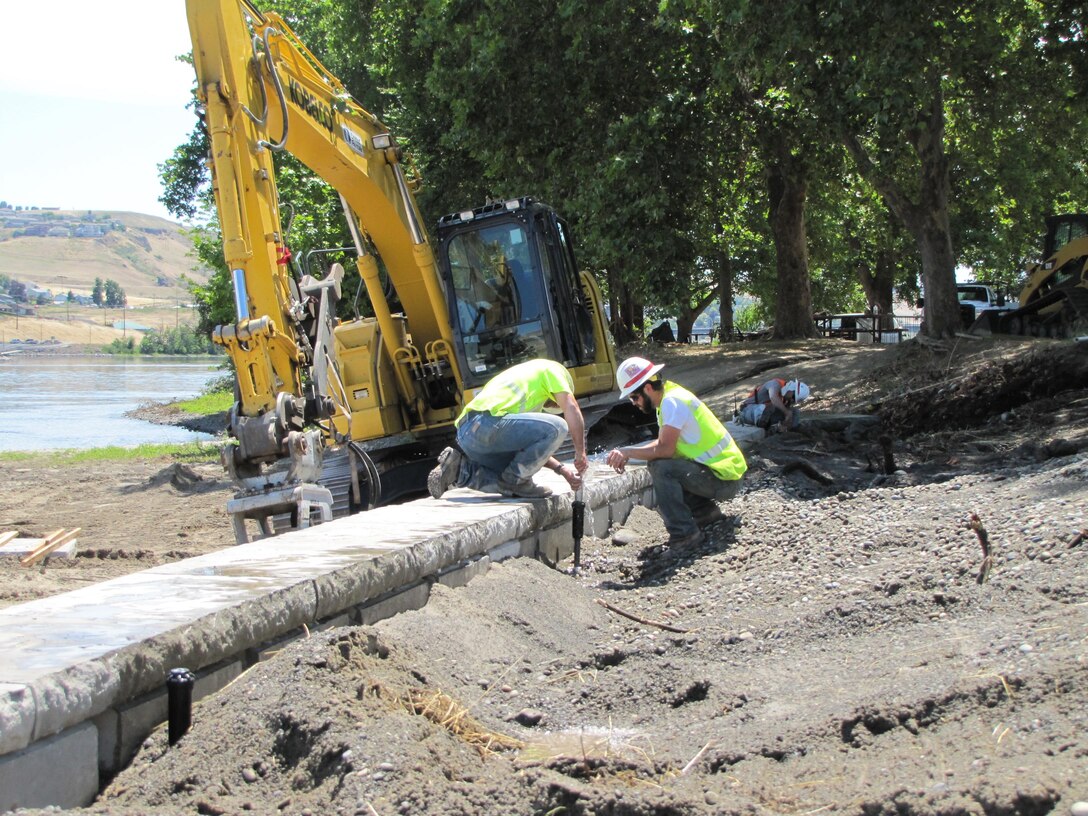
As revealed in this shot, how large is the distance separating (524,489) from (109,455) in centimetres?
1865

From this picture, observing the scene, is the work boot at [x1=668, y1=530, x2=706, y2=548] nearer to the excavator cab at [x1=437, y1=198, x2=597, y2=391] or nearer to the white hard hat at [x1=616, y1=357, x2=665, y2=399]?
the white hard hat at [x1=616, y1=357, x2=665, y2=399]

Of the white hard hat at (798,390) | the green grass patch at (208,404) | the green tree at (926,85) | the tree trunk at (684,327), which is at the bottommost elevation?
the white hard hat at (798,390)

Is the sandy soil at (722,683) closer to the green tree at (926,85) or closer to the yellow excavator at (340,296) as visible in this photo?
the yellow excavator at (340,296)

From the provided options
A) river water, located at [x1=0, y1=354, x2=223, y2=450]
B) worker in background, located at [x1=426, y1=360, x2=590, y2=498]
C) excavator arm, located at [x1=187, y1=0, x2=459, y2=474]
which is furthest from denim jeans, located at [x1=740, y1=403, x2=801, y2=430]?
river water, located at [x1=0, y1=354, x2=223, y2=450]

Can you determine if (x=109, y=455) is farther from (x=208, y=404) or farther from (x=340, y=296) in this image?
(x=208, y=404)

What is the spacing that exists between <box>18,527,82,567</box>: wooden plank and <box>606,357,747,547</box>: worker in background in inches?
223

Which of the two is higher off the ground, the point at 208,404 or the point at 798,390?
the point at 208,404

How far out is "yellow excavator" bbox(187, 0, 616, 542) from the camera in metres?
8.27

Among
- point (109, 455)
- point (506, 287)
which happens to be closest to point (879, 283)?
point (109, 455)

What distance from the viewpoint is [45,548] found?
34.2 ft

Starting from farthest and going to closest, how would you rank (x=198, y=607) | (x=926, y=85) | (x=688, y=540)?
(x=926, y=85), (x=688, y=540), (x=198, y=607)

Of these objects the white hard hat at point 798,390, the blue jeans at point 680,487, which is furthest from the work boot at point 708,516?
the white hard hat at point 798,390

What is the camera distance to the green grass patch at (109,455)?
897 inches

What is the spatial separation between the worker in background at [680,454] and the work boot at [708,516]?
0.47 feet
